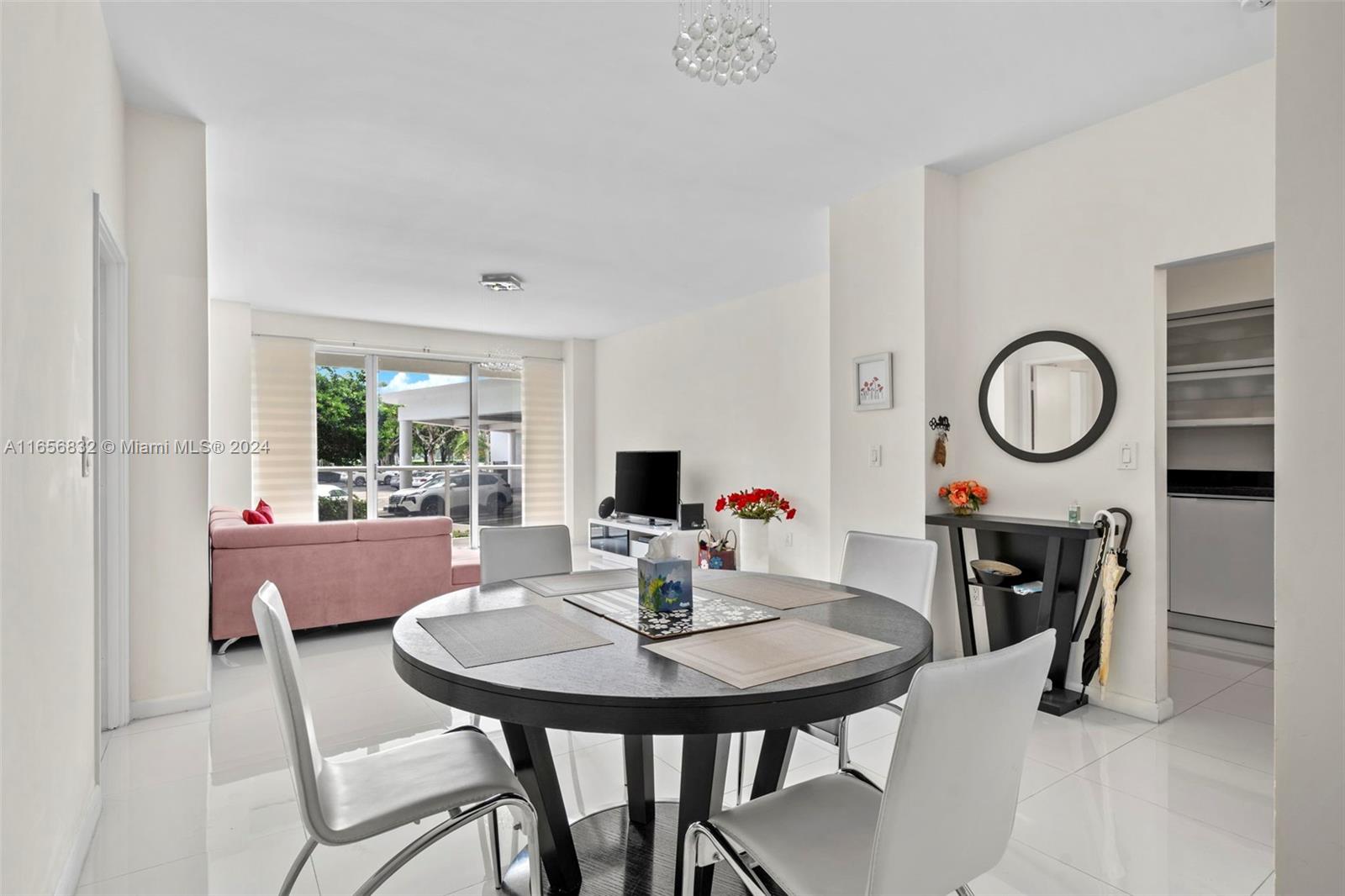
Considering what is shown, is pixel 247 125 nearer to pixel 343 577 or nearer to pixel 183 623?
pixel 183 623

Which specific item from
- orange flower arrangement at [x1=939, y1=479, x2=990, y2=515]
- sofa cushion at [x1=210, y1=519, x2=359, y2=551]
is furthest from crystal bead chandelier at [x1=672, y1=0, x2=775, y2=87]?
sofa cushion at [x1=210, y1=519, x2=359, y2=551]

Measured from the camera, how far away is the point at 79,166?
6.75 ft

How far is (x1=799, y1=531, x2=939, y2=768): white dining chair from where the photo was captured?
2.38 metres

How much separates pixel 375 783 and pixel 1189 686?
3.71 meters

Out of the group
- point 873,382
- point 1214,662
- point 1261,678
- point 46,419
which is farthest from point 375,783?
point 1214,662

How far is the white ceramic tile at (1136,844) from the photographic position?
1.86 meters

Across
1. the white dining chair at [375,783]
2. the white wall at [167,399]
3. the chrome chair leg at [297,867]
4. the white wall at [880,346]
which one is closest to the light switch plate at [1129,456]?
the white wall at [880,346]

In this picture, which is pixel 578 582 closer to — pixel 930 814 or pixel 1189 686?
pixel 930 814

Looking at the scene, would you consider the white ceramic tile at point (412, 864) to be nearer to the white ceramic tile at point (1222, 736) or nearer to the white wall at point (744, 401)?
the white ceramic tile at point (1222, 736)

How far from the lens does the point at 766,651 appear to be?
1.51 m

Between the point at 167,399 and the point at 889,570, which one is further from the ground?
the point at 167,399

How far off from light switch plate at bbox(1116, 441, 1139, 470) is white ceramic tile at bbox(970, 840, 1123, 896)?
1.74 metres

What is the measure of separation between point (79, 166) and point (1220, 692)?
16.2ft

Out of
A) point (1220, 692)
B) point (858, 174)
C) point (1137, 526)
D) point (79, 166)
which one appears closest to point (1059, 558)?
point (1137, 526)
